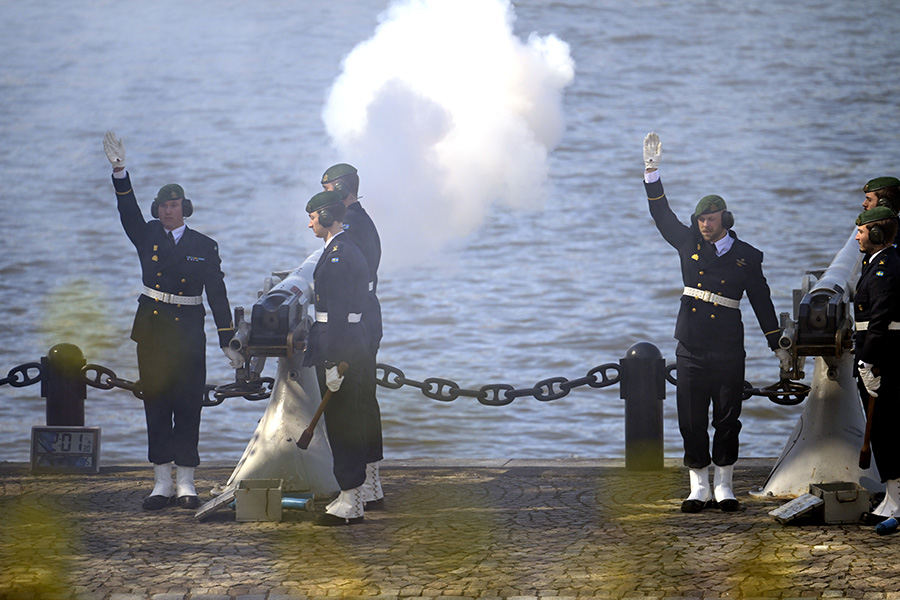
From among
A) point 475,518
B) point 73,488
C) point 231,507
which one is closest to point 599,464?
point 475,518

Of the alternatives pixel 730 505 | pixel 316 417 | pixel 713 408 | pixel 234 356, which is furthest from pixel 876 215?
pixel 234 356

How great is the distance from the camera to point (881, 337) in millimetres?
6508

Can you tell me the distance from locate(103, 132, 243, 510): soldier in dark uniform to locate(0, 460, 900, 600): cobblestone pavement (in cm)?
35

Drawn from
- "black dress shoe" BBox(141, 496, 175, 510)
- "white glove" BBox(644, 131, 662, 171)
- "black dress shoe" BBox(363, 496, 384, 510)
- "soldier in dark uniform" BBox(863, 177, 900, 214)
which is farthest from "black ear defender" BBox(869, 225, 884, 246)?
"black dress shoe" BBox(141, 496, 175, 510)

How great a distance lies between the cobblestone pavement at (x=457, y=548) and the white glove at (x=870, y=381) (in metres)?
0.70

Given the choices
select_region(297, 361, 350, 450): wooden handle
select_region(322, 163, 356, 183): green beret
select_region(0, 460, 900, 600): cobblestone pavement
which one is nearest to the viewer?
select_region(0, 460, 900, 600): cobblestone pavement

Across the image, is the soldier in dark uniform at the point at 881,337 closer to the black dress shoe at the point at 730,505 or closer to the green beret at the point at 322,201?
the black dress shoe at the point at 730,505

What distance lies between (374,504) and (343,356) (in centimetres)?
101

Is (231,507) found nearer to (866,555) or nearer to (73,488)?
(73,488)

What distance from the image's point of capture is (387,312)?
20625mm

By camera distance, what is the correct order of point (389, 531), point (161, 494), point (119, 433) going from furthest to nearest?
point (119, 433), point (161, 494), point (389, 531)

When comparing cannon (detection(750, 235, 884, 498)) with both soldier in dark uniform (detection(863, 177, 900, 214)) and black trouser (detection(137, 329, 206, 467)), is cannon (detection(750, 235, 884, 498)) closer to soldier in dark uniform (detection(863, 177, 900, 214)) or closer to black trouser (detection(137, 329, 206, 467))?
soldier in dark uniform (detection(863, 177, 900, 214))

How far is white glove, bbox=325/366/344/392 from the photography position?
678cm

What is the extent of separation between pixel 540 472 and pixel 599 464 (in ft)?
1.61
